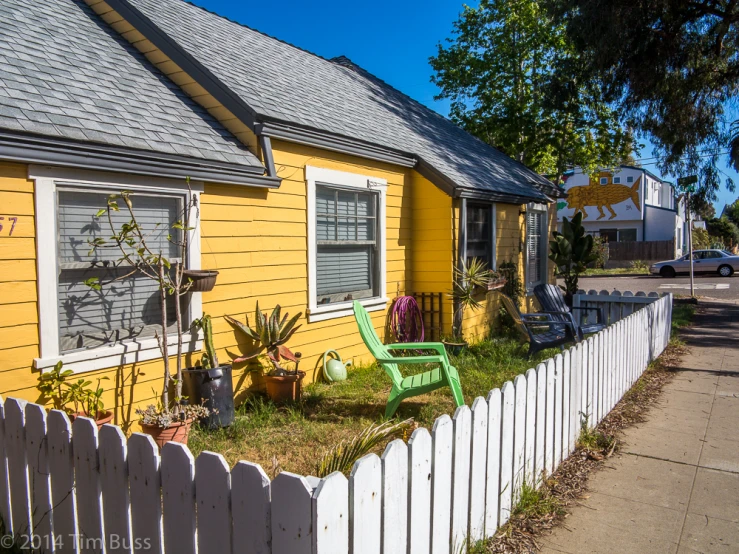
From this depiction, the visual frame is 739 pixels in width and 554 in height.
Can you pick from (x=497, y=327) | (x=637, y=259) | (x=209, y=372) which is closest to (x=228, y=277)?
(x=209, y=372)

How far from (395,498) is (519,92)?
67.4 ft

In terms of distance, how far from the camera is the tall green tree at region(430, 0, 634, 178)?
1970cm

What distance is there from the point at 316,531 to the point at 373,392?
4.54m

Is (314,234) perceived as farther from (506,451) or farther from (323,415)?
(506,451)

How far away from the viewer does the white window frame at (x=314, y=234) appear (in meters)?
7.03

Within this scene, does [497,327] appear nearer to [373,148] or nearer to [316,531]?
[373,148]

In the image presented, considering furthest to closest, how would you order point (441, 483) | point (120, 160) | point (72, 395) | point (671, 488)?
point (120, 160)
point (72, 395)
point (671, 488)
point (441, 483)

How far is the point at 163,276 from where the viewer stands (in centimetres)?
502

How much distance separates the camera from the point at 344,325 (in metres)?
7.60

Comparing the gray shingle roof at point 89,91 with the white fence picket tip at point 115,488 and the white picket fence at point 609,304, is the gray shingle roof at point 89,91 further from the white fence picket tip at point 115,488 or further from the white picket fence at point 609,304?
the white picket fence at point 609,304

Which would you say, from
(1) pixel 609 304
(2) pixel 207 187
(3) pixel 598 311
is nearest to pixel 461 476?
(2) pixel 207 187

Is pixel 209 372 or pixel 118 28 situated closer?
pixel 209 372

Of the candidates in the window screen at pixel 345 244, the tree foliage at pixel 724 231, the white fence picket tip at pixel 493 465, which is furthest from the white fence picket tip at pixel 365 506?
the tree foliage at pixel 724 231

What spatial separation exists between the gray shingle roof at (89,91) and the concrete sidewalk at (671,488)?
4.52 m
